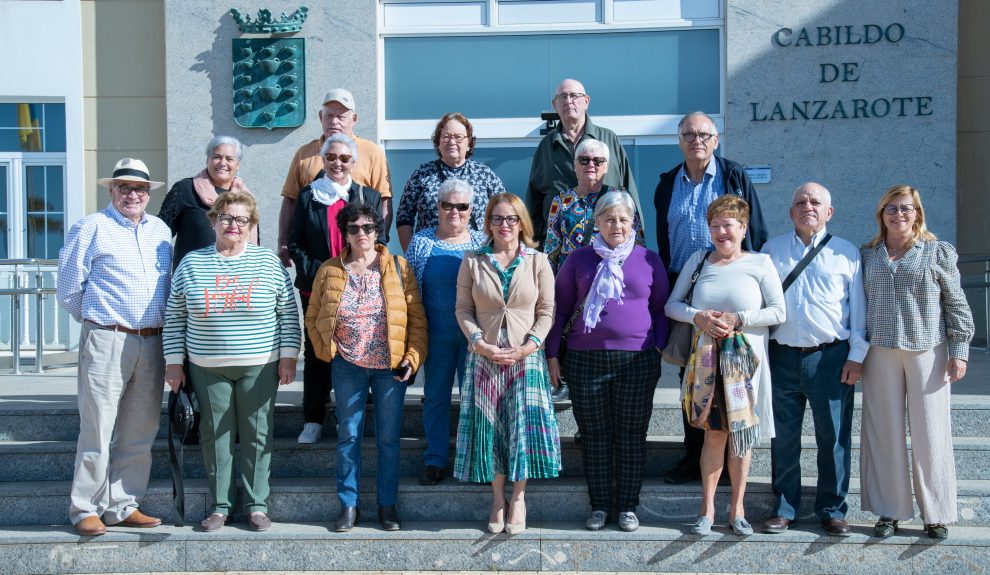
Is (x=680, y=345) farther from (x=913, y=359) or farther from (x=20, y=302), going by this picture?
(x=20, y=302)

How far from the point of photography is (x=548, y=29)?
8.68 meters

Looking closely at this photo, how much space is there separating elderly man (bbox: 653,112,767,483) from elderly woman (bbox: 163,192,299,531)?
2.12m

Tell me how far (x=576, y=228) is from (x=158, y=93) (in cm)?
587

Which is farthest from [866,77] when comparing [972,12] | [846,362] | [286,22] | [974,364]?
[286,22]

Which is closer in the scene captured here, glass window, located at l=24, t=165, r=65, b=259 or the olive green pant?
the olive green pant

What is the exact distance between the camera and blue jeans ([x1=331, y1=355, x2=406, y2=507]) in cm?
450

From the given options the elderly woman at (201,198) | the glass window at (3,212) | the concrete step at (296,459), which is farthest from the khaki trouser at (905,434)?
the glass window at (3,212)

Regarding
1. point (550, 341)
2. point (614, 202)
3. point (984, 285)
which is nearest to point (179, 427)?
point (550, 341)

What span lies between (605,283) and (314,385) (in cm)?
185

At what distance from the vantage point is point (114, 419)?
4527 mm

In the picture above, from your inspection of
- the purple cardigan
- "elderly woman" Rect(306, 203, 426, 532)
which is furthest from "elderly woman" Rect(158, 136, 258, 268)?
the purple cardigan

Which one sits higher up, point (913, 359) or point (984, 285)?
point (984, 285)

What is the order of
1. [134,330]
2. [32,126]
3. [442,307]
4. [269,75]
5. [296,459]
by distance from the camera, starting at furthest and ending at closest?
[32,126]
[269,75]
[296,459]
[442,307]
[134,330]

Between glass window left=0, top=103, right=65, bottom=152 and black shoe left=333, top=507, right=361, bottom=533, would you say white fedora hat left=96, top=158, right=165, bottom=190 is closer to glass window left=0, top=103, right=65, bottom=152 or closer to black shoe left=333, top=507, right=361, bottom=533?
black shoe left=333, top=507, right=361, bottom=533
